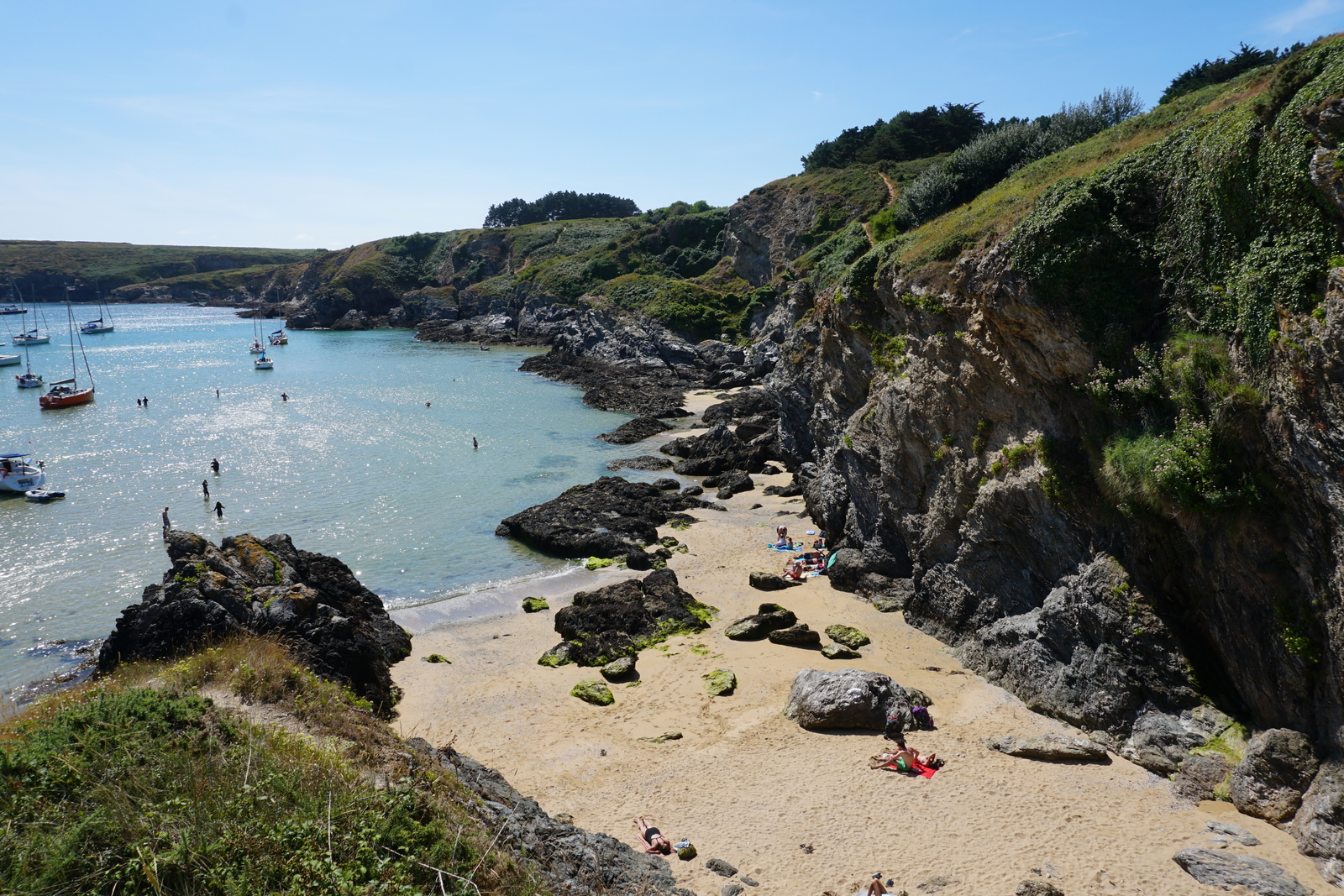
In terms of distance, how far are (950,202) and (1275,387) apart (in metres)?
19.2

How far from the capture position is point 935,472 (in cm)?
2039

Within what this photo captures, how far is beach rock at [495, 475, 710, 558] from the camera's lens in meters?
26.9

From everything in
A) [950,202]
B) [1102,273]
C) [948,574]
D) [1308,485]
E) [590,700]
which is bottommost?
[590,700]

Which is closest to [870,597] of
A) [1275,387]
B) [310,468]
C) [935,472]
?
[935,472]

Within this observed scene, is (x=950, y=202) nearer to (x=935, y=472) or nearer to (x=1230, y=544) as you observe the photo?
(x=935, y=472)

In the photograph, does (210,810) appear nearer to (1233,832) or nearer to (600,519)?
(1233,832)

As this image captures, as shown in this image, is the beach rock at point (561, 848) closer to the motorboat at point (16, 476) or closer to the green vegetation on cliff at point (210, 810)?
the green vegetation on cliff at point (210, 810)

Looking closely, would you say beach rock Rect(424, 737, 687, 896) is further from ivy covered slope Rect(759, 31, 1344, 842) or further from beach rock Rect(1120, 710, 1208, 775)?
ivy covered slope Rect(759, 31, 1344, 842)

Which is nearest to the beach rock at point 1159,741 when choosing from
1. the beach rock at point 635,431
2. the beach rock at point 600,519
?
the beach rock at point 600,519

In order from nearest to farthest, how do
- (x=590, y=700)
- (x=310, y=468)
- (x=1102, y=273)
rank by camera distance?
(x=1102, y=273) < (x=590, y=700) < (x=310, y=468)

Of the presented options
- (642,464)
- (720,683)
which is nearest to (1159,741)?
(720,683)

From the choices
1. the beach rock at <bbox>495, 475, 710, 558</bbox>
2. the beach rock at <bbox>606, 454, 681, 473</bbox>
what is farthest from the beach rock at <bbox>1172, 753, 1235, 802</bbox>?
the beach rock at <bbox>606, 454, 681, 473</bbox>

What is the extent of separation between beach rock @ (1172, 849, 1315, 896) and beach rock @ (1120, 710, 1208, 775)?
2442mm

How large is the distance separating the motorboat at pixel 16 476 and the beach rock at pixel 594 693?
32103mm
